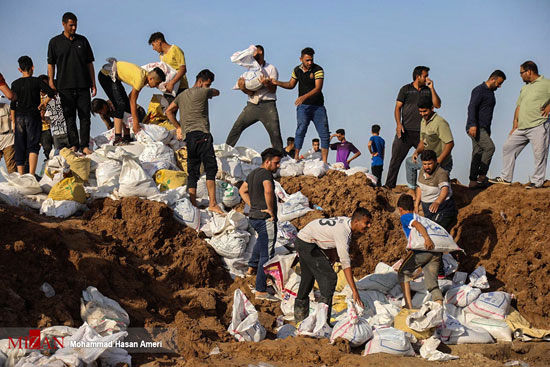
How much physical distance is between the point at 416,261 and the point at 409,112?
9.92 ft

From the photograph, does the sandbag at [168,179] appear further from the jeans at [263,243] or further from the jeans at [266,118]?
the jeans at [263,243]

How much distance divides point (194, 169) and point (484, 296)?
4.42m

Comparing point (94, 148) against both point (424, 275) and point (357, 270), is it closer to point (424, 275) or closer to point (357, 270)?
point (357, 270)

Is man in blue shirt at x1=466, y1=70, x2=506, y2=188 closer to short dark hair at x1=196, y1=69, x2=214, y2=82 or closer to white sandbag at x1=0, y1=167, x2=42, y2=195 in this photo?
short dark hair at x1=196, y1=69, x2=214, y2=82

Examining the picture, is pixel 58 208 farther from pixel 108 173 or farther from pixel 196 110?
pixel 196 110

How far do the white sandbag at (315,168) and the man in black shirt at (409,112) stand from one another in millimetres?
1313

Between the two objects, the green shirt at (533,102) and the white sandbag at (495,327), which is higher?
the green shirt at (533,102)

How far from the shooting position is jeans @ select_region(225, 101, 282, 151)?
1074 centimetres

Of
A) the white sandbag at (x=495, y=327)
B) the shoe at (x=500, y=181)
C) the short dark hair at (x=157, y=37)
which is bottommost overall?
the white sandbag at (x=495, y=327)

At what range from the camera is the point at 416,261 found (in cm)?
809

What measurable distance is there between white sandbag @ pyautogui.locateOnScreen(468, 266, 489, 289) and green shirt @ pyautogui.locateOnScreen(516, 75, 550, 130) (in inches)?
96.7

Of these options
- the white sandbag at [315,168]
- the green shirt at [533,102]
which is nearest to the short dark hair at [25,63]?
the white sandbag at [315,168]

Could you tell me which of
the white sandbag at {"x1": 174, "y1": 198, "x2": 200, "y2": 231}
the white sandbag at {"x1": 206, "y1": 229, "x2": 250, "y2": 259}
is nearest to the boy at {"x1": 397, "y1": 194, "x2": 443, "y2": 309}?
the white sandbag at {"x1": 206, "y1": 229, "x2": 250, "y2": 259}

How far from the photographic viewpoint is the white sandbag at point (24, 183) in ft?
31.0
